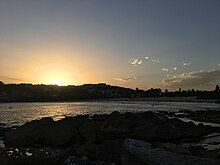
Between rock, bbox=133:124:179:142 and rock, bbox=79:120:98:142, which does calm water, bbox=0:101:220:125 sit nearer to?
rock, bbox=79:120:98:142

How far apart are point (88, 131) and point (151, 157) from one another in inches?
640

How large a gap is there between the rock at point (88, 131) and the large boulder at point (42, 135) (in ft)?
2.82

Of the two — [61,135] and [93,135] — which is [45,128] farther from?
[93,135]

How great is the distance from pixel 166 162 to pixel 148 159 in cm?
54

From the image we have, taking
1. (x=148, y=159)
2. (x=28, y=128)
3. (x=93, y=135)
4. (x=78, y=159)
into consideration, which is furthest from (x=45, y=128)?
(x=148, y=159)

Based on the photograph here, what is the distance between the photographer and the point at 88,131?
86.0 feet

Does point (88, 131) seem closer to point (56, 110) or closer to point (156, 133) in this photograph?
point (156, 133)

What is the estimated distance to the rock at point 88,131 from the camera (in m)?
25.6

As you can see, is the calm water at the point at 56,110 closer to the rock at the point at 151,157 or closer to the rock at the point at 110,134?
the rock at the point at 110,134

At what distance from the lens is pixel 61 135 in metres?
25.0

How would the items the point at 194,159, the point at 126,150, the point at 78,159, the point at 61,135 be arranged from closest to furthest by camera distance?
the point at 194,159, the point at 126,150, the point at 78,159, the point at 61,135

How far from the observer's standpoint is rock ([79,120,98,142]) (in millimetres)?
25562

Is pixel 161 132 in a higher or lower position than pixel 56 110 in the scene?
lower

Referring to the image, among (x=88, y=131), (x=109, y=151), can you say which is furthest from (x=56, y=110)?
(x=109, y=151)
